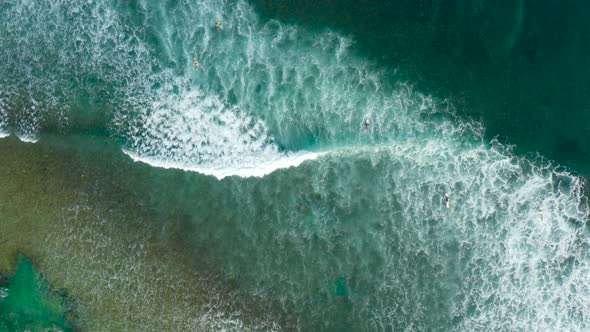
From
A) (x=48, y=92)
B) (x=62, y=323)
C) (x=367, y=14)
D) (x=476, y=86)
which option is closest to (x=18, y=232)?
(x=62, y=323)

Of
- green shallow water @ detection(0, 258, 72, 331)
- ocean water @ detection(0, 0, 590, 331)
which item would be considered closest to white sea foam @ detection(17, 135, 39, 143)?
ocean water @ detection(0, 0, 590, 331)

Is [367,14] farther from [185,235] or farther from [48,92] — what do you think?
[48,92]

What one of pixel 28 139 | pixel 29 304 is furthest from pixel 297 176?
pixel 29 304

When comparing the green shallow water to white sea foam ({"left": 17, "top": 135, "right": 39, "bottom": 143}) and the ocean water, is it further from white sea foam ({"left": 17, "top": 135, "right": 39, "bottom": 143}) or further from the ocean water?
white sea foam ({"left": 17, "top": 135, "right": 39, "bottom": 143})

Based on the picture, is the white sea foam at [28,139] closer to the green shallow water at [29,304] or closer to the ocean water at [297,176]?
the ocean water at [297,176]

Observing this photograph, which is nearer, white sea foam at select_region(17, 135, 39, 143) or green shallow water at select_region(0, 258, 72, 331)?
green shallow water at select_region(0, 258, 72, 331)

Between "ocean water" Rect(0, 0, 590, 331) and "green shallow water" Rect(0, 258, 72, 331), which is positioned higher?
"ocean water" Rect(0, 0, 590, 331)

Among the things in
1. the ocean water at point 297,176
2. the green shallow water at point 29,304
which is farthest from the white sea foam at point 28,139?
the green shallow water at point 29,304

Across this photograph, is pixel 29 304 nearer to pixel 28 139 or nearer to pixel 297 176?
pixel 28 139
